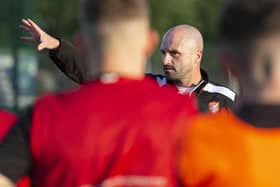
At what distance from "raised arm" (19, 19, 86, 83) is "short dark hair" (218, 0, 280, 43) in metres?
1.92

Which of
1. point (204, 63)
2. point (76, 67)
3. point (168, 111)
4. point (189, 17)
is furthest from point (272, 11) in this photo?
point (189, 17)

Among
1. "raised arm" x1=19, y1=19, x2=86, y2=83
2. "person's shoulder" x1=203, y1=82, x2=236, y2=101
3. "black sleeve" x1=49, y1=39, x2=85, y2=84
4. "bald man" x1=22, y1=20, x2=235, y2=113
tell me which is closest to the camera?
"raised arm" x1=19, y1=19, x2=86, y2=83

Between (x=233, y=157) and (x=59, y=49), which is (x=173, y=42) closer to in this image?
(x=59, y=49)

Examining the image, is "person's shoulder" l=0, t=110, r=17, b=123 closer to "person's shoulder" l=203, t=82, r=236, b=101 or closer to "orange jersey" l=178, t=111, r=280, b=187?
"orange jersey" l=178, t=111, r=280, b=187

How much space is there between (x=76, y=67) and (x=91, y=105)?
251 cm

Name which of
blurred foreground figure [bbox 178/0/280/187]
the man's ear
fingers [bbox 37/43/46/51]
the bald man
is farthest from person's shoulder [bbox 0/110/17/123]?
the bald man

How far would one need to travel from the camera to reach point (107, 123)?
2918mm

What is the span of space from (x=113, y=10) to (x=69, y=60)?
7.45ft

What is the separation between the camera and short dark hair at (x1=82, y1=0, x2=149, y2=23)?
2945mm

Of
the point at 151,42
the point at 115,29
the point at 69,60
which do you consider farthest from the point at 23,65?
the point at 115,29

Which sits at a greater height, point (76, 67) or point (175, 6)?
point (76, 67)

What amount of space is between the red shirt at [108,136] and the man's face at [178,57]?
3.45 metres

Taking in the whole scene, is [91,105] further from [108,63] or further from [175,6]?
[175,6]

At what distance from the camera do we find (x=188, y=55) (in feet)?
21.6
